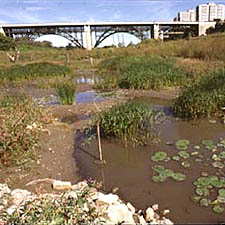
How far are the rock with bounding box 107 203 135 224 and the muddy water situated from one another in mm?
497

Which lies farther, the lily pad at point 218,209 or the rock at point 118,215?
the lily pad at point 218,209

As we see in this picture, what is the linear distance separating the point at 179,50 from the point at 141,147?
13.7 metres

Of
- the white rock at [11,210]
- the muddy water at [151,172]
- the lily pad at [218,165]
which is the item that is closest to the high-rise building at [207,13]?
the muddy water at [151,172]

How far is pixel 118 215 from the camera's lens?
2.22 metres

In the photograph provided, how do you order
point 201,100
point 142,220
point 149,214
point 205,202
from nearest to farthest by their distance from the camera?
point 142,220 → point 149,214 → point 205,202 → point 201,100

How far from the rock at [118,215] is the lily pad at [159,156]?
151cm

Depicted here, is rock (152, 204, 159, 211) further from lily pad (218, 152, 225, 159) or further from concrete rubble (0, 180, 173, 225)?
lily pad (218, 152, 225, 159)

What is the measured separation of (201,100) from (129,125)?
78.8 inches

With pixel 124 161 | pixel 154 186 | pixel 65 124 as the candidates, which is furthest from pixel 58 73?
pixel 154 186

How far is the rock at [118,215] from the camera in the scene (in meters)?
2.18

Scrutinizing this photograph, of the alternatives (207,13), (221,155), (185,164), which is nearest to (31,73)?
(185,164)

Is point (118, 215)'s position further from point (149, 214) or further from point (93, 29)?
point (93, 29)

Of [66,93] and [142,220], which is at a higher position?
[66,93]

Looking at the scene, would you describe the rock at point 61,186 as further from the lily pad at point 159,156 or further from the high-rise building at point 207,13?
the high-rise building at point 207,13
